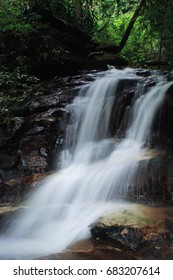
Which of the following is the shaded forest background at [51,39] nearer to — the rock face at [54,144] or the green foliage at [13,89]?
the green foliage at [13,89]

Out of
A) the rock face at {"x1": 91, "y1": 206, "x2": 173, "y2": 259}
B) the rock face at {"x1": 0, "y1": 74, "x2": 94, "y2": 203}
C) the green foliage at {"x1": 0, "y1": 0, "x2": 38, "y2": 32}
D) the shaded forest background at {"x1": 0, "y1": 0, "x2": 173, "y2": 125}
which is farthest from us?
the green foliage at {"x1": 0, "y1": 0, "x2": 38, "y2": 32}

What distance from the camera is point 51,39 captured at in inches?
362

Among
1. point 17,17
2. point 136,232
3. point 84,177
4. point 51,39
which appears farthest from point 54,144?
point 17,17

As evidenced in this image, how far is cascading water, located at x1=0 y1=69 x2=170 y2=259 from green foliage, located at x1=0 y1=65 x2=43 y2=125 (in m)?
1.16

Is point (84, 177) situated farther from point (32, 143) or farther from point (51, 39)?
point (51, 39)

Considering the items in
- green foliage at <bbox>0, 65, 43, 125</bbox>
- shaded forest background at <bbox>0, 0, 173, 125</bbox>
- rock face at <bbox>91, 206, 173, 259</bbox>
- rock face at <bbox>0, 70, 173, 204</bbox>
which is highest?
shaded forest background at <bbox>0, 0, 173, 125</bbox>

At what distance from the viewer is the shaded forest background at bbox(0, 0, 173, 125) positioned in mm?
6770

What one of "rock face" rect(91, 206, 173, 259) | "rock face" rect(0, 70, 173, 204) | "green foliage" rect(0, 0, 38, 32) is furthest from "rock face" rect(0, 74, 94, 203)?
"green foliage" rect(0, 0, 38, 32)

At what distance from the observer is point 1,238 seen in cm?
455

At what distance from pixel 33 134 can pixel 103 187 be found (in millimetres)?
2051

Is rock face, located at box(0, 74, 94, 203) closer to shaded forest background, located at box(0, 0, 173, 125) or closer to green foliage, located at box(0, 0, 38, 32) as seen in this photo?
shaded forest background, located at box(0, 0, 173, 125)

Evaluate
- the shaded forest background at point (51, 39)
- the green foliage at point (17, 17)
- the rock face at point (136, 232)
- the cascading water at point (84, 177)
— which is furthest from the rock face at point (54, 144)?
the green foliage at point (17, 17)

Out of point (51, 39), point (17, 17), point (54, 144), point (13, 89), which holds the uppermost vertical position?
point (17, 17)

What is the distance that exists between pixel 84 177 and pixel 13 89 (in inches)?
132
